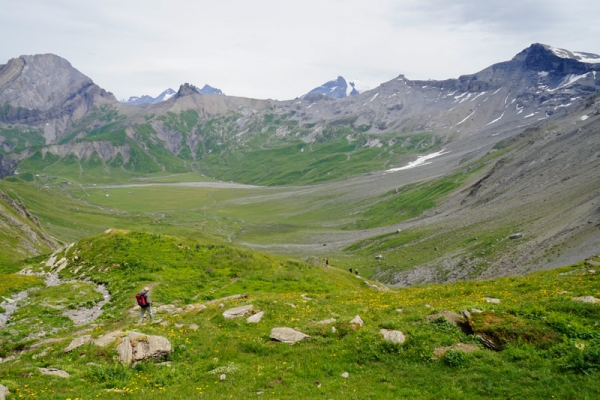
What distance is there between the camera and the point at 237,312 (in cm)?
2616

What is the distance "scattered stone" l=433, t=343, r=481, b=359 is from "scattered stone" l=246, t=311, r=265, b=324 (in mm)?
11453

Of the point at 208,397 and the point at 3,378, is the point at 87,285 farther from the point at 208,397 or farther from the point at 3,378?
the point at 208,397

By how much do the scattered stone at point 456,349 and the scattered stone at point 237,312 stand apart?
13.1m

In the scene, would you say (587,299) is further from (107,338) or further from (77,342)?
(77,342)

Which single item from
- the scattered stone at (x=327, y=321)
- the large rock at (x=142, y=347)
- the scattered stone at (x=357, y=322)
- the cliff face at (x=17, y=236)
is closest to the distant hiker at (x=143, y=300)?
the large rock at (x=142, y=347)

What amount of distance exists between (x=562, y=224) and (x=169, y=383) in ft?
304

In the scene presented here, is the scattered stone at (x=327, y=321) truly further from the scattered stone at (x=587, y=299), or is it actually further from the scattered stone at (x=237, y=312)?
the scattered stone at (x=587, y=299)

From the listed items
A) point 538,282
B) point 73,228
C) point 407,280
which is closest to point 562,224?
point 407,280

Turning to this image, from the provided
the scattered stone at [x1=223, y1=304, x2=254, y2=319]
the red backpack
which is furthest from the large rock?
the red backpack

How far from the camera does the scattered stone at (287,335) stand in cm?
2145

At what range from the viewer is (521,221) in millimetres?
97250

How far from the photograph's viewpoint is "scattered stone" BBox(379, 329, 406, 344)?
64.3ft

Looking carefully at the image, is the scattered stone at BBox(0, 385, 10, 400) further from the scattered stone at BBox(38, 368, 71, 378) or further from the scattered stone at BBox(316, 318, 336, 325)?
the scattered stone at BBox(316, 318, 336, 325)

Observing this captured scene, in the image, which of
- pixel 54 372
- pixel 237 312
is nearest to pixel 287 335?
pixel 237 312
